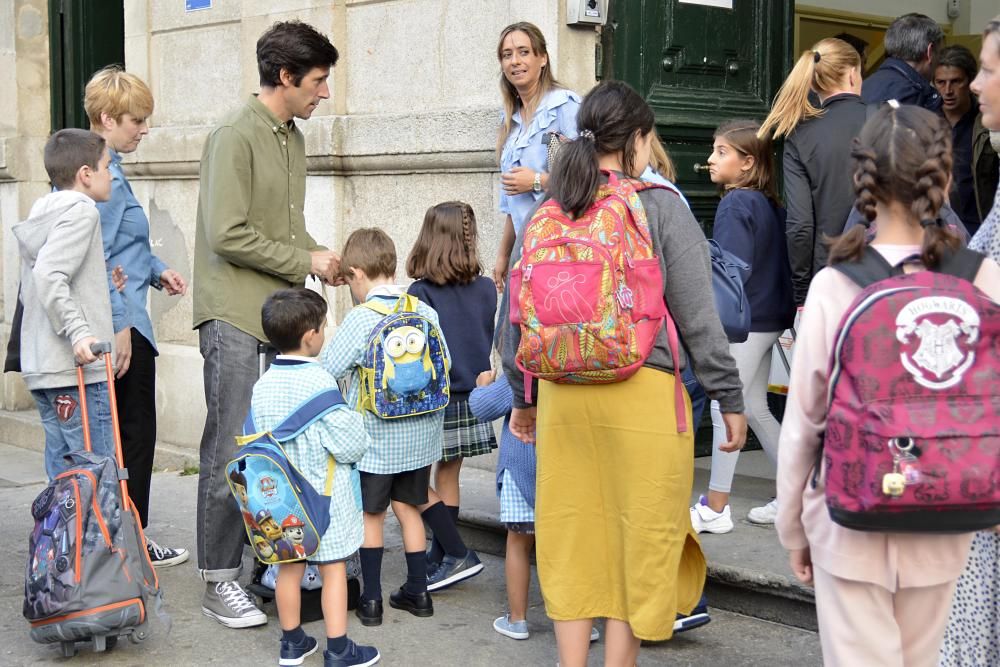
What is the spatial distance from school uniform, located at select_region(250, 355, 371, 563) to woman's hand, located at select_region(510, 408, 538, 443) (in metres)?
0.53

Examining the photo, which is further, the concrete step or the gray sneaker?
the gray sneaker

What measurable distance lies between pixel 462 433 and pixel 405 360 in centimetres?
61

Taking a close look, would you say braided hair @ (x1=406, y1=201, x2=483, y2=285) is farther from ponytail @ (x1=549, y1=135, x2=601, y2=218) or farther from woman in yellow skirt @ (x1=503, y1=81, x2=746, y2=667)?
ponytail @ (x1=549, y1=135, x2=601, y2=218)

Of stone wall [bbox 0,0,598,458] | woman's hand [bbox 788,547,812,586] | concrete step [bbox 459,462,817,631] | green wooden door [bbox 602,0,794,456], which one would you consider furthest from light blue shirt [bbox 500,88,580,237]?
woman's hand [bbox 788,547,812,586]

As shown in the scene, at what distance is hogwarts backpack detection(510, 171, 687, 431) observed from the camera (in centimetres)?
362

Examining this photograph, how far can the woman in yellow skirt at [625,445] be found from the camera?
150 inches

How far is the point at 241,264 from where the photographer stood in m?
5.06

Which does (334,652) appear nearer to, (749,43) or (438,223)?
(438,223)

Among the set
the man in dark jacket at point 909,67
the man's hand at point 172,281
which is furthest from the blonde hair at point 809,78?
the man's hand at point 172,281

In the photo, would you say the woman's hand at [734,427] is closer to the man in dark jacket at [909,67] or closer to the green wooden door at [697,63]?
the man in dark jacket at [909,67]

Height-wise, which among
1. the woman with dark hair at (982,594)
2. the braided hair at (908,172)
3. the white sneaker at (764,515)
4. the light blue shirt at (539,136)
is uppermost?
the light blue shirt at (539,136)

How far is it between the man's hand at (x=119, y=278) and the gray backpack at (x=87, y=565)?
1.05 meters

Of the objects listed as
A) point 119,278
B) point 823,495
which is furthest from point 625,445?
point 119,278

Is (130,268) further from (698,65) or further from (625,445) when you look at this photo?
(698,65)
